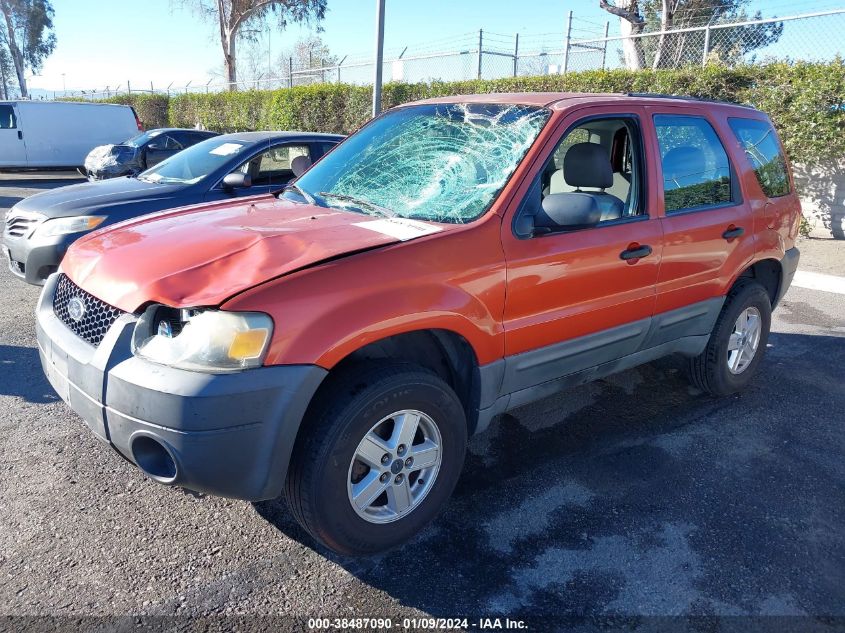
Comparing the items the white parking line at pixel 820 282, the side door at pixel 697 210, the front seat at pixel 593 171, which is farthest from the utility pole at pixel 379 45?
the front seat at pixel 593 171

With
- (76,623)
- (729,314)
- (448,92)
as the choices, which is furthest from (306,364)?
(448,92)

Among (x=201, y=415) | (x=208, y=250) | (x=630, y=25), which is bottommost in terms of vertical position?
(x=201, y=415)

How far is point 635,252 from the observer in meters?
3.43

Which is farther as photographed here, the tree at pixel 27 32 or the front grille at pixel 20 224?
the tree at pixel 27 32

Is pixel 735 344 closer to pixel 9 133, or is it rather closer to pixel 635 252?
pixel 635 252

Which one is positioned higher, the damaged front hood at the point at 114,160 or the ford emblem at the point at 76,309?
the ford emblem at the point at 76,309

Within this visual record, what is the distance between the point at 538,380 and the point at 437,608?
1205 mm

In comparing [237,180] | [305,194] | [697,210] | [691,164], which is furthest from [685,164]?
[237,180]

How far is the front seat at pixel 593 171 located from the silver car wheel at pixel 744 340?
150 cm

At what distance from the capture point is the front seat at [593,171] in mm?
3391

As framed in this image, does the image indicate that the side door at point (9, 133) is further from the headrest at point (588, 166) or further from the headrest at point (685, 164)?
the headrest at point (685, 164)

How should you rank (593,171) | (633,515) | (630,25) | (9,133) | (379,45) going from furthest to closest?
(630,25) < (9,133) < (379,45) < (593,171) < (633,515)

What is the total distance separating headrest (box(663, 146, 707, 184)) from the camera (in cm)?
370

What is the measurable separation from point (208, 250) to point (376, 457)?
3.49 feet
